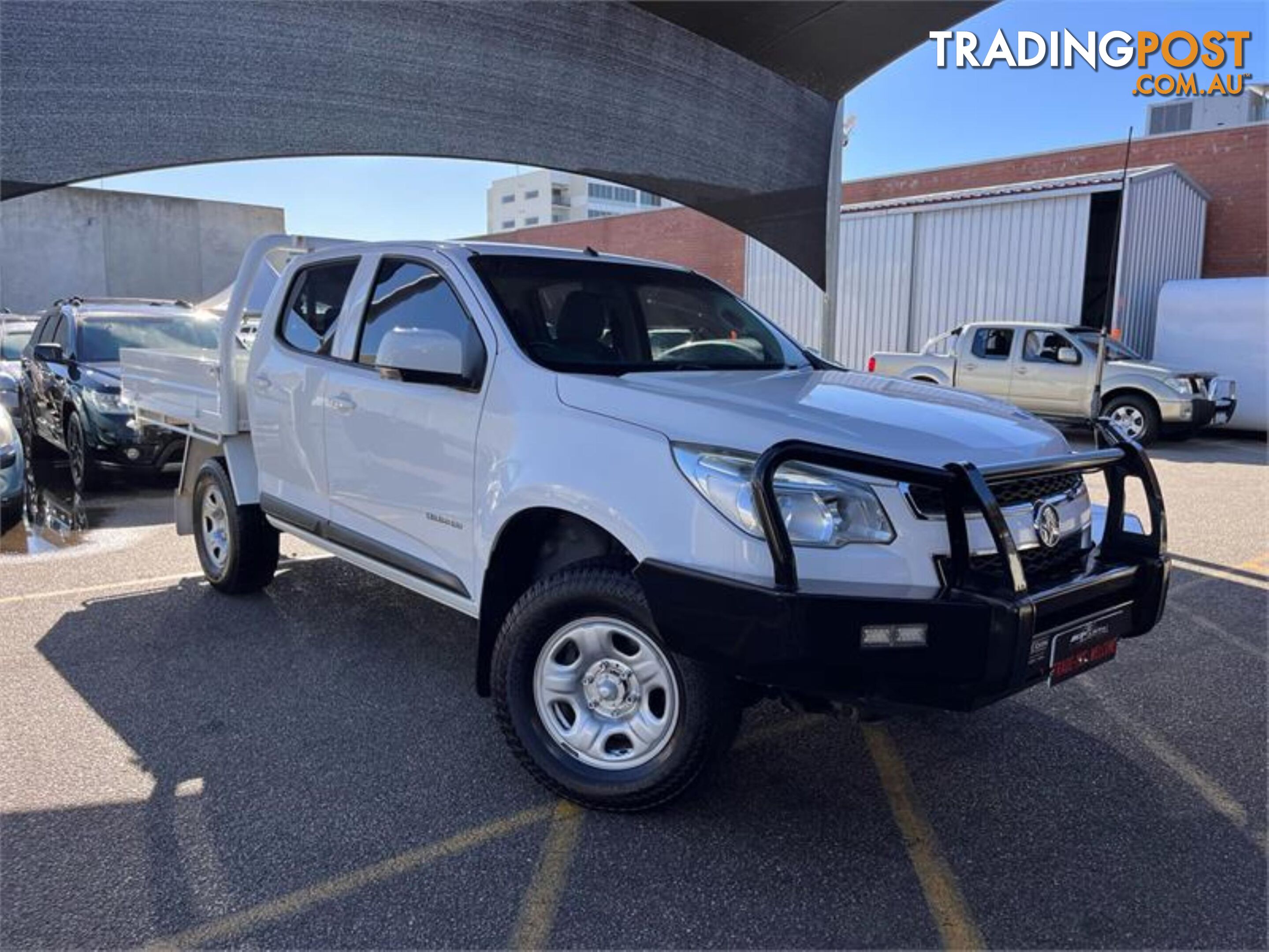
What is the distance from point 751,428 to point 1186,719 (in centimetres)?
255

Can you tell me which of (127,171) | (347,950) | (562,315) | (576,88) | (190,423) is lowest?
(347,950)

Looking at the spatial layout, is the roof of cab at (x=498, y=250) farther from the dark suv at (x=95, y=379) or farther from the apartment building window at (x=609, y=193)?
the apartment building window at (x=609, y=193)

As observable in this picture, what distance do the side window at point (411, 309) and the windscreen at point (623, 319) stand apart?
17 centimetres

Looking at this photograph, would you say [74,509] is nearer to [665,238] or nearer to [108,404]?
[108,404]

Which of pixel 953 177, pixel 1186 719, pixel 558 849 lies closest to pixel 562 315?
pixel 558 849

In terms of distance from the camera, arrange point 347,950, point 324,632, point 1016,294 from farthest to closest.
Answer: point 1016,294 → point 324,632 → point 347,950

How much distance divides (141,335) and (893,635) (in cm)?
950

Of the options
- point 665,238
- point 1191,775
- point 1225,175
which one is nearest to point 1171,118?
point 1225,175

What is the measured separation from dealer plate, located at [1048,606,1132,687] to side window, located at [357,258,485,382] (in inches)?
88.3

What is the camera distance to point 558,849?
2.92 m

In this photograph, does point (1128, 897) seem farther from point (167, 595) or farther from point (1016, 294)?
point (1016, 294)

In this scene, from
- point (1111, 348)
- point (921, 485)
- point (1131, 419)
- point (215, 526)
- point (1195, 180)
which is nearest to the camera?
point (921, 485)

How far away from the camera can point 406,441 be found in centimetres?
385

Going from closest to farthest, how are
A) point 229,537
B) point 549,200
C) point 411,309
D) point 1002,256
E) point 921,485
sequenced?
point 921,485 → point 411,309 → point 229,537 → point 1002,256 → point 549,200
